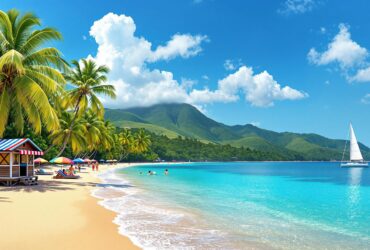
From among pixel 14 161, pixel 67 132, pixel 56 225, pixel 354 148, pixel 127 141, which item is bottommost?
pixel 56 225

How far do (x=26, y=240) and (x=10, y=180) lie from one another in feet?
54.5

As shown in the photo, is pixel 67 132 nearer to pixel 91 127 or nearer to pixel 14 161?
pixel 91 127

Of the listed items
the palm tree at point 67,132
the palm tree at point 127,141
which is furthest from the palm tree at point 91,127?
the palm tree at point 127,141

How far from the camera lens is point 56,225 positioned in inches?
454

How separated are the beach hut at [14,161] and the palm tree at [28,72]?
47.4 inches

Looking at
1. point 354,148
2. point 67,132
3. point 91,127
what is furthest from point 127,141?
point 354,148

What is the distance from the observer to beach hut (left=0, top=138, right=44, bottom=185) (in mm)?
23141

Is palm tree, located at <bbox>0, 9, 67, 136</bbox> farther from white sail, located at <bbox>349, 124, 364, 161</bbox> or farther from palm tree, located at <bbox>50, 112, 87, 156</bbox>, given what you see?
white sail, located at <bbox>349, 124, 364, 161</bbox>

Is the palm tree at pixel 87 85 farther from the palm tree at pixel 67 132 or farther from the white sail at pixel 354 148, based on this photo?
the white sail at pixel 354 148

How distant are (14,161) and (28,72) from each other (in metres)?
6.93

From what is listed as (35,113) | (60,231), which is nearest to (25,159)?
(35,113)

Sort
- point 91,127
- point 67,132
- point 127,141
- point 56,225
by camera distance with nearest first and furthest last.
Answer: point 56,225 < point 67,132 < point 91,127 < point 127,141

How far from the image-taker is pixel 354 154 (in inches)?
4481

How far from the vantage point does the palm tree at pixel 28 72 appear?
20922 mm
